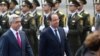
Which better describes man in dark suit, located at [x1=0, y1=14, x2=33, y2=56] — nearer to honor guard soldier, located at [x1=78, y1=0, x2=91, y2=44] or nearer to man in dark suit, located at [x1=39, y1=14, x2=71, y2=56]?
man in dark suit, located at [x1=39, y1=14, x2=71, y2=56]

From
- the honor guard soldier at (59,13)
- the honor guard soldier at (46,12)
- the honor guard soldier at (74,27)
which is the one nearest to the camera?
the honor guard soldier at (74,27)

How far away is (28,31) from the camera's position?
12.8 meters

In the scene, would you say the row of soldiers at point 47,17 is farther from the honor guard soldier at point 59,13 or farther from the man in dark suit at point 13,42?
the man in dark suit at point 13,42

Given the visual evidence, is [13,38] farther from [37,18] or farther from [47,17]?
[37,18]

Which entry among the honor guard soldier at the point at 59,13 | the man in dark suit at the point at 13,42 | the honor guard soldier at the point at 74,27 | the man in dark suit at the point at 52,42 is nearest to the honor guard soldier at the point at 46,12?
the honor guard soldier at the point at 59,13

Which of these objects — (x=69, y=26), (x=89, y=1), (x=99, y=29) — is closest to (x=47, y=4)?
(x=69, y=26)

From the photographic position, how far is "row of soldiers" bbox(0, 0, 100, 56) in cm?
1166

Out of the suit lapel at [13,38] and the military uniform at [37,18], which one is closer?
the suit lapel at [13,38]

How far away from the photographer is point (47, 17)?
12328 mm

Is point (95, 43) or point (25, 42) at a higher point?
point (95, 43)

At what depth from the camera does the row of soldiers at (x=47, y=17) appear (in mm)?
11664

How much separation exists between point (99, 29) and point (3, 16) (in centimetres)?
850

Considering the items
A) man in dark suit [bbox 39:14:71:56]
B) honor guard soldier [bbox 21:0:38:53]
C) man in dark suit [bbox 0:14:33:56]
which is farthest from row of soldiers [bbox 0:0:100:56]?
man in dark suit [bbox 0:14:33:56]

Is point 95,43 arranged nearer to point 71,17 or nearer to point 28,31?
point 71,17
